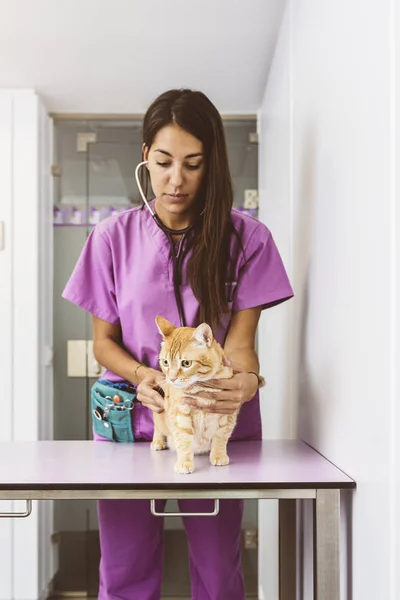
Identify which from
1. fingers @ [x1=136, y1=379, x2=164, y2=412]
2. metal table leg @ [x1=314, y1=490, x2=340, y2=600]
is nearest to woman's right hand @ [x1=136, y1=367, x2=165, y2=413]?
fingers @ [x1=136, y1=379, x2=164, y2=412]

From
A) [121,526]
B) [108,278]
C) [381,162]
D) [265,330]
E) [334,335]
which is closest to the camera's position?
[381,162]

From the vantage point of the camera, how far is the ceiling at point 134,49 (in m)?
2.16

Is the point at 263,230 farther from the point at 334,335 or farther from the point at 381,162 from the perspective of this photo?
the point at 381,162

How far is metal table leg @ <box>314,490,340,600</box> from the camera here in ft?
3.97

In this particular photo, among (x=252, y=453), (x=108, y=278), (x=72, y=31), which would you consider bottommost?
(x=252, y=453)

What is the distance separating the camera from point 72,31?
233 centimetres

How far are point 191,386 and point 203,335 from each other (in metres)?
0.10

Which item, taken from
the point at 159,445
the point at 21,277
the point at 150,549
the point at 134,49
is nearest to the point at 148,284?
the point at 159,445

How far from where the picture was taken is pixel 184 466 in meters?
1.27

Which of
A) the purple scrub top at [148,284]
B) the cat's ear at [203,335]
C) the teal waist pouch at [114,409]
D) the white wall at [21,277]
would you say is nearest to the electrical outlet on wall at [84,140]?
the white wall at [21,277]

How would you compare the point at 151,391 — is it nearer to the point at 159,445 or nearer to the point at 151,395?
the point at 151,395

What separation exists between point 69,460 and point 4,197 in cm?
182

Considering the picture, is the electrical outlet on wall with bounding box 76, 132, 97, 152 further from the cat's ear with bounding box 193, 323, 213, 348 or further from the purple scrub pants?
the cat's ear with bounding box 193, 323, 213, 348

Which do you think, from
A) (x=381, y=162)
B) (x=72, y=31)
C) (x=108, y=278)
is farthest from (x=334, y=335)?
(x=72, y=31)
